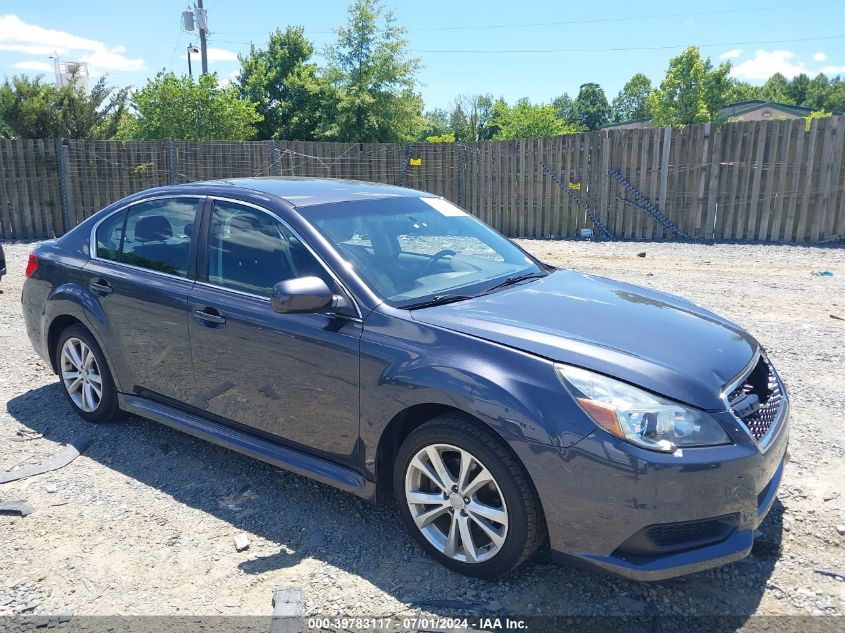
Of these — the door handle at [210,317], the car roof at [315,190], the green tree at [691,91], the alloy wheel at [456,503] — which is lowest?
the alloy wheel at [456,503]

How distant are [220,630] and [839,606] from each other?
102 inches

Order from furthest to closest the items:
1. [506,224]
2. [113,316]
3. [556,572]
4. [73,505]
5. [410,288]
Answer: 1. [506,224]
2. [113,316]
3. [73,505]
4. [410,288]
5. [556,572]

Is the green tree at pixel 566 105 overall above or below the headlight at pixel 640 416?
above

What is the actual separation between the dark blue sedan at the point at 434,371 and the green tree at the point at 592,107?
107178 mm

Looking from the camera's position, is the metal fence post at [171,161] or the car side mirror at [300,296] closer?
the car side mirror at [300,296]

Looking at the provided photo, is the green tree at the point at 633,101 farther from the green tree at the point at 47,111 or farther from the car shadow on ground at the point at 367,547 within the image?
the car shadow on ground at the point at 367,547

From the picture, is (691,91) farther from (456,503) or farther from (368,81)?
(456,503)

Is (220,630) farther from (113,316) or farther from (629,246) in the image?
(629,246)

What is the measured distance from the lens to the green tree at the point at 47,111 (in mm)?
21688

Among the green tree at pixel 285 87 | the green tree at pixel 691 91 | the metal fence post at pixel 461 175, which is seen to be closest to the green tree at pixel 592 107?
the green tree at pixel 691 91

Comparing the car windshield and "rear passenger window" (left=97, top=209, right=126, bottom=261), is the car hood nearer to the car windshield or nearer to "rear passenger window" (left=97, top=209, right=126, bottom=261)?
the car windshield

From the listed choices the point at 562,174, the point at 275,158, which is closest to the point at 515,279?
the point at 562,174

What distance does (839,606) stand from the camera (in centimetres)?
292

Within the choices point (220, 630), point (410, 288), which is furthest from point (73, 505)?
point (410, 288)
